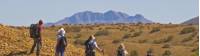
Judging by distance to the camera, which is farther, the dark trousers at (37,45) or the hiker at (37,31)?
the dark trousers at (37,45)

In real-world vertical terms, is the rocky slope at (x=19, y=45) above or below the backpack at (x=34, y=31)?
below

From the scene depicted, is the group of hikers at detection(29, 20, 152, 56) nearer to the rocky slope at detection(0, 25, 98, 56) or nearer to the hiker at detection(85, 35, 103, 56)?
the hiker at detection(85, 35, 103, 56)

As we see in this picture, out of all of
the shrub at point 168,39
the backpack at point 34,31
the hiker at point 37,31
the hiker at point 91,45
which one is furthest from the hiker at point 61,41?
the shrub at point 168,39

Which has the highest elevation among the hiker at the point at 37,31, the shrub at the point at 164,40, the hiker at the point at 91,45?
the hiker at the point at 37,31

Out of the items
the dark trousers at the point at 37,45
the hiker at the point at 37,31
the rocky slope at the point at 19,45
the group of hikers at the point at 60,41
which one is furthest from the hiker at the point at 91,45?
the rocky slope at the point at 19,45

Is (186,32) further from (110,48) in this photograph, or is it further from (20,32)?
(20,32)

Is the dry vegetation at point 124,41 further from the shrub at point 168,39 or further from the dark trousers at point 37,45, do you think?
the dark trousers at point 37,45

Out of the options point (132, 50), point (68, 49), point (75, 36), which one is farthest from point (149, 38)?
point (68, 49)

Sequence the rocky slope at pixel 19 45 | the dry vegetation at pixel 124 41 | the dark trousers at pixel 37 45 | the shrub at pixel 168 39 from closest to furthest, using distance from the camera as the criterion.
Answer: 1. the dark trousers at pixel 37 45
2. the rocky slope at pixel 19 45
3. the dry vegetation at pixel 124 41
4. the shrub at pixel 168 39

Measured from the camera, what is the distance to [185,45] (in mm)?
55469

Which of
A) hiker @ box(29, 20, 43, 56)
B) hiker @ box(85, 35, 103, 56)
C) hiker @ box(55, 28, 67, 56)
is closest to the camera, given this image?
hiker @ box(55, 28, 67, 56)

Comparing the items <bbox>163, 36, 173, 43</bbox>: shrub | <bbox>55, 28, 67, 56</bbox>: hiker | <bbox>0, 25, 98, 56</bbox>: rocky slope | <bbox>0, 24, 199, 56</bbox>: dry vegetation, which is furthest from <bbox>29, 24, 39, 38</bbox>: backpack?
<bbox>163, 36, 173, 43</bbox>: shrub

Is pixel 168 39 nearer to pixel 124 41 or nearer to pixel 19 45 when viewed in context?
pixel 124 41

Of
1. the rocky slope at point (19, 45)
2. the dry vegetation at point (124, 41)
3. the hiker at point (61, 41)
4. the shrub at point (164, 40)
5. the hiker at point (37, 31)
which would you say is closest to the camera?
the hiker at point (61, 41)
